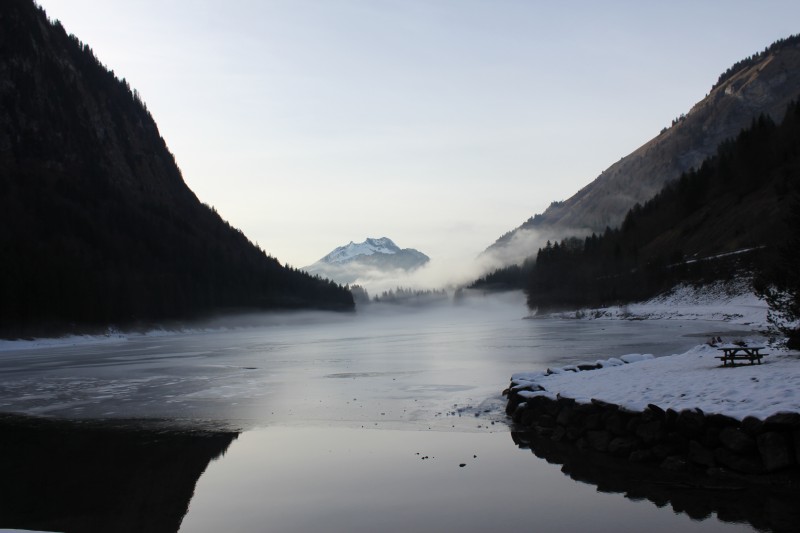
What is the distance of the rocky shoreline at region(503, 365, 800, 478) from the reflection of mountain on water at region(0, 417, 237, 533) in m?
12.2

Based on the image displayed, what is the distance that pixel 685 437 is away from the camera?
17.6 metres

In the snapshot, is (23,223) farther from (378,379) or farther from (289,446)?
(289,446)

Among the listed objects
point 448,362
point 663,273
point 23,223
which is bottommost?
point 448,362

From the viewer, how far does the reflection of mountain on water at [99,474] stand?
577 inches

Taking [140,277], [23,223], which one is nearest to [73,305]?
[140,277]

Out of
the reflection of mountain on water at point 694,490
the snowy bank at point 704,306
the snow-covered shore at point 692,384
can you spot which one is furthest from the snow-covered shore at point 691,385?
the snowy bank at point 704,306

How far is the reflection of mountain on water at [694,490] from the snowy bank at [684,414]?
62cm

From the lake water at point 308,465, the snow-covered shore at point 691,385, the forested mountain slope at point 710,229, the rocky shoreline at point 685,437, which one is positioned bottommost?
the lake water at point 308,465

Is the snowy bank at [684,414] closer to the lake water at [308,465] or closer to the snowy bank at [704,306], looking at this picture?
the lake water at [308,465]

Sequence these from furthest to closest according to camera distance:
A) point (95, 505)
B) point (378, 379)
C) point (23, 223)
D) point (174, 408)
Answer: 1. point (23, 223)
2. point (378, 379)
3. point (174, 408)
4. point (95, 505)

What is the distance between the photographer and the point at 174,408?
103 feet

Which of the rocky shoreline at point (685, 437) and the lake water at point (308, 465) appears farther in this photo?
the rocky shoreline at point (685, 437)

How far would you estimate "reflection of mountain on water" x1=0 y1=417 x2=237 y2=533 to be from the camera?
1465cm

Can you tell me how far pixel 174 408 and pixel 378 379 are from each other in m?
14.4
